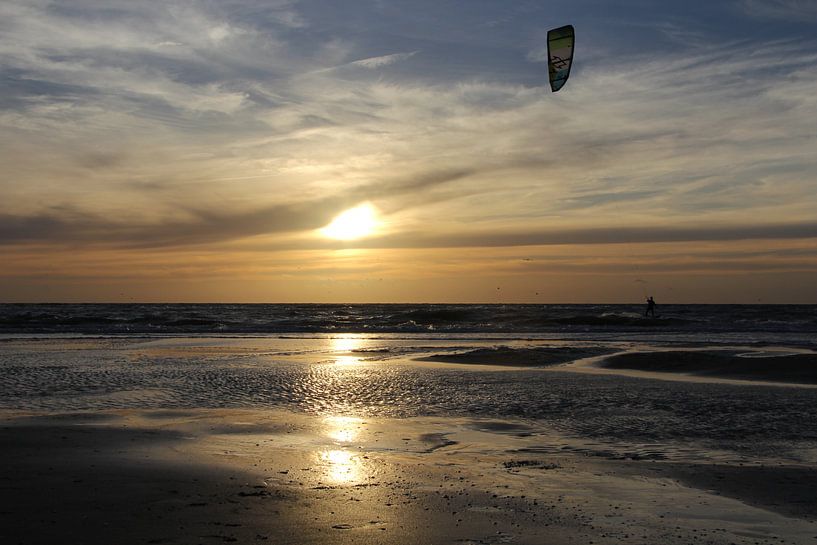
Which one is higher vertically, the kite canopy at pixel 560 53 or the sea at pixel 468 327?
the kite canopy at pixel 560 53

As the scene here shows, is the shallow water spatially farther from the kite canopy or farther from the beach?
the kite canopy

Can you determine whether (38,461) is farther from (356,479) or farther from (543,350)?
(543,350)

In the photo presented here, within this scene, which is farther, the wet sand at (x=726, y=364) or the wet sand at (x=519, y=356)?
the wet sand at (x=519, y=356)

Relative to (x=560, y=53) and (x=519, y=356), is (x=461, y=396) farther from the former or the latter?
(x=519, y=356)

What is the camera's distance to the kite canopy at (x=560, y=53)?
17.3 metres

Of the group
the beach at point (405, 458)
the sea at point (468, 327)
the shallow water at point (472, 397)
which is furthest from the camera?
the sea at point (468, 327)

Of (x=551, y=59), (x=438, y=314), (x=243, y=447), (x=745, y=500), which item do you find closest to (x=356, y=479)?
(x=243, y=447)

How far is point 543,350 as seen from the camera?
1106 inches

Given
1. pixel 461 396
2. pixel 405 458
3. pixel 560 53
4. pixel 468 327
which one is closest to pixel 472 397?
pixel 461 396

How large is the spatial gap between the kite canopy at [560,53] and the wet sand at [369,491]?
9763mm

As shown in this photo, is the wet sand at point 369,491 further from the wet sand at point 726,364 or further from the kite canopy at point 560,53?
the wet sand at point 726,364

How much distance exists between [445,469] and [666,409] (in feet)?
22.7

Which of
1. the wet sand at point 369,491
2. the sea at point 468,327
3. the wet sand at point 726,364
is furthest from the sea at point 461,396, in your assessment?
the sea at point 468,327

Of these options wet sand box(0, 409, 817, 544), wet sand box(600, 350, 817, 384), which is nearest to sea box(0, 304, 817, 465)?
wet sand box(0, 409, 817, 544)
